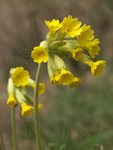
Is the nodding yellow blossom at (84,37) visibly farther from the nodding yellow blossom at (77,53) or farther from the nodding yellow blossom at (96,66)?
the nodding yellow blossom at (96,66)

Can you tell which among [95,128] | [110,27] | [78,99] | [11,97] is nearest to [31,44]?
[110,27]

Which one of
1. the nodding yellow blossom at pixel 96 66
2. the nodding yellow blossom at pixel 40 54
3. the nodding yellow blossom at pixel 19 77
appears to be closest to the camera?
the nodding yellow blossom at pixel 40 54

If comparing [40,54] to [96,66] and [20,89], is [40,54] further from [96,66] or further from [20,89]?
[20,89]

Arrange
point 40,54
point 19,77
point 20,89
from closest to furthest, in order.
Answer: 1. point 40,54
2. point 19,77
3. point 20,89

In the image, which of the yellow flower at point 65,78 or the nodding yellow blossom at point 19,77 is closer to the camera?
the yellow flower at point 65,78

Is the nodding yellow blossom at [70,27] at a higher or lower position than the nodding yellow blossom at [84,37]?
higher

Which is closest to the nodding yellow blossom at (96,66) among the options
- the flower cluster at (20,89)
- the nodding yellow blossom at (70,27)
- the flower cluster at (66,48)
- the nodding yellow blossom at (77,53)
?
the flower cluster at (66,48)

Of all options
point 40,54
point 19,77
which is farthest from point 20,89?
point 40,54

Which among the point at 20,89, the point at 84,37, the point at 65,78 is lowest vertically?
the point at 65,78

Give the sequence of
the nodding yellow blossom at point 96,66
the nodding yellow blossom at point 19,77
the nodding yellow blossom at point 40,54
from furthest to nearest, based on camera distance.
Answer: the nodding yellow blossom at point 19,77
the nodding yellow blossom at point 96,66
the nodding yellow blossom at point 40,54
